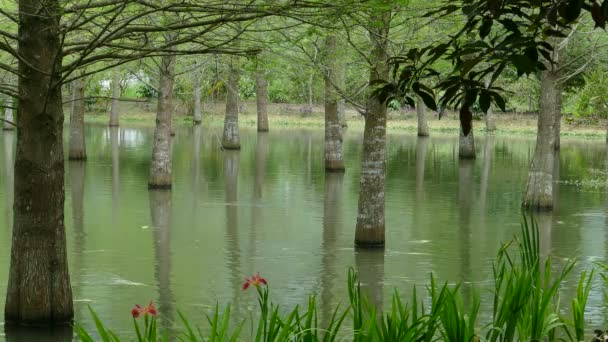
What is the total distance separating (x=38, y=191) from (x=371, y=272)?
543 centimetres

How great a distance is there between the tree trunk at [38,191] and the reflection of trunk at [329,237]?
9.73ft

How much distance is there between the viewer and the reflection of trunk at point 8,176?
18031 mm

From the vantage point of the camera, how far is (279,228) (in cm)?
1723

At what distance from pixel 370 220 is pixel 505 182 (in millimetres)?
13684

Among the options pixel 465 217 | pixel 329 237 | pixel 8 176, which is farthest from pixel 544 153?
pixel 8 176

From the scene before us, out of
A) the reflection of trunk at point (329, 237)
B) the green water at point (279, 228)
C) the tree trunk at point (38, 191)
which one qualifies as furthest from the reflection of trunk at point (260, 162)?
the tree trunk at point (38, 191)

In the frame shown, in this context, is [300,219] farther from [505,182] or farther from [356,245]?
[505,182]

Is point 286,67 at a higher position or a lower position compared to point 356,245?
higher

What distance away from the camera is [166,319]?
10.2 m

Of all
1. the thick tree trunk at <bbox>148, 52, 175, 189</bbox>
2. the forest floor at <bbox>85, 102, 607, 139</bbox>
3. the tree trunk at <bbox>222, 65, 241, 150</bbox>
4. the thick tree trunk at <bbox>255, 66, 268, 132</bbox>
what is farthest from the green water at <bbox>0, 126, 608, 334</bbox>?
the forest floor at <bbox>85, 102, 607, 139</bbox>

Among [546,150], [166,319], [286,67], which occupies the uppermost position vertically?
[286,67]

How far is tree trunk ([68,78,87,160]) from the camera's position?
27375 mm

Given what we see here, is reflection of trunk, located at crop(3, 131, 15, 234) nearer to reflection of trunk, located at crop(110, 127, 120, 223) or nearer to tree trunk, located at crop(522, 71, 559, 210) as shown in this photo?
reflection of trunk, located at crop(110, 127, 120, 223)

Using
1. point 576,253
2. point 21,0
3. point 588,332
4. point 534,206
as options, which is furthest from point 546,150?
point 21,0
